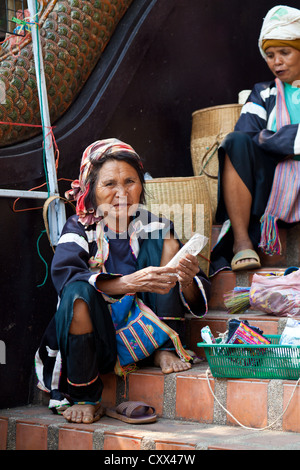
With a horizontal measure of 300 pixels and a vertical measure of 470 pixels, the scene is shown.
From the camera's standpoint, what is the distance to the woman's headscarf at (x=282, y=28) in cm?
440

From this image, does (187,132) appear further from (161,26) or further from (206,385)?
(206,385)

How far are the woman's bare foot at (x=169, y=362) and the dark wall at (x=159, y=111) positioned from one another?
31.1 inches

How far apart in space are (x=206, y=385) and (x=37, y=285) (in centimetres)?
120

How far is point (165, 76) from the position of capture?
5.20 meters

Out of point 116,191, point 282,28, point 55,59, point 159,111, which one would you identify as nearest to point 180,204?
point 116,191

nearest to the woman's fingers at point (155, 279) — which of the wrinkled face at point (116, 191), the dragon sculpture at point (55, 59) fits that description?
the wrinkled face at point (116, 191)

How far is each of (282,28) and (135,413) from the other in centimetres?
250

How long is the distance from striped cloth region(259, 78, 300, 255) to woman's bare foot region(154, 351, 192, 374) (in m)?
1.11

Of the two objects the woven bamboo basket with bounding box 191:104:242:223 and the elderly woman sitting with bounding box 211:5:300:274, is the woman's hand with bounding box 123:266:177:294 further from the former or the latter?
the woven bamboo basket with bounding box 191:104:242:223

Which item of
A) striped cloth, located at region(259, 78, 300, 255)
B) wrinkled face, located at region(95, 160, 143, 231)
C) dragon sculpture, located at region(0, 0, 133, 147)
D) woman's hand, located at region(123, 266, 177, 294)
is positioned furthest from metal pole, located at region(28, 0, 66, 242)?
striped cloth, located at region(259, 78, 300, 255)

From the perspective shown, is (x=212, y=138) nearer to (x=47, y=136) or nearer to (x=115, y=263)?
(x=47, y=136)

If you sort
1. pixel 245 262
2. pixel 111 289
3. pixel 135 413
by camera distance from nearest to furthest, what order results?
pixel 135 413
pixel 111 289
pixel 245 262

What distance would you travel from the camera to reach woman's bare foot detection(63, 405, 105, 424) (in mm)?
3215

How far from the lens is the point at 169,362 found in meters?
3.42
